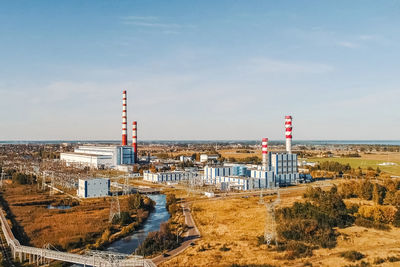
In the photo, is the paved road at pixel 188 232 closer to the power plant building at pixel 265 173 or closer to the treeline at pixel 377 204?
the power plant building at pixel 265 173

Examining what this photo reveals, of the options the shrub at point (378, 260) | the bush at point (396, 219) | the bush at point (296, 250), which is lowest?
the bush at point (296, 250)

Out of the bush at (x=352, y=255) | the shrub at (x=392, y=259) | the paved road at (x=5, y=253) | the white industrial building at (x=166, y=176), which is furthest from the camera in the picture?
the white industrial building at (x=166, y=176)

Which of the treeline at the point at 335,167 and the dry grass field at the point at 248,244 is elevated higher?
the treeline at the point at 335,167

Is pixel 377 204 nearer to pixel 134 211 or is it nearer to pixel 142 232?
pixel 142 232

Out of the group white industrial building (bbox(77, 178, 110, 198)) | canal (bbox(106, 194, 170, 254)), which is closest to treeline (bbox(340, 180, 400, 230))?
canal (bbox(106, 194, 170, 254))

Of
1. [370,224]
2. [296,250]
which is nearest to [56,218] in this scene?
[296,250]

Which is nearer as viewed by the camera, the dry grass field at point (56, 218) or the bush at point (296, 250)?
the bush at point (296, 250)

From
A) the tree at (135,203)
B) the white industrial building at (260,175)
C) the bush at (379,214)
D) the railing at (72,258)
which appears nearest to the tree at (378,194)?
the bush at (379,214)
